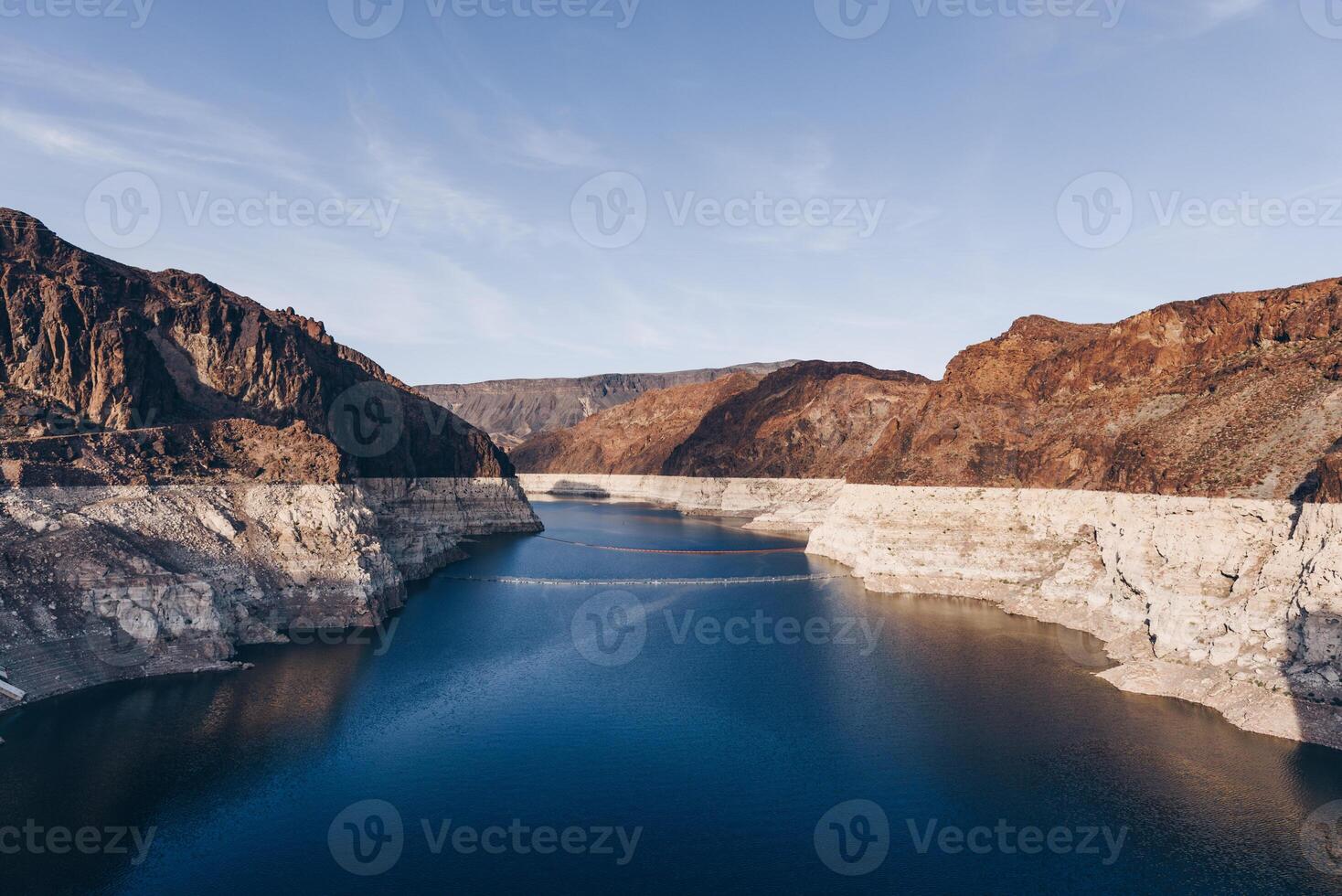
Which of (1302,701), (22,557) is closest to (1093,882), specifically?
(1302,701)

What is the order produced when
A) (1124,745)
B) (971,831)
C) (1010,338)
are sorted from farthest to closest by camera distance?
(1010,338), (1124,745), (971,831)

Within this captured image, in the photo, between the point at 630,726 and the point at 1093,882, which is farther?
the point at 630,726

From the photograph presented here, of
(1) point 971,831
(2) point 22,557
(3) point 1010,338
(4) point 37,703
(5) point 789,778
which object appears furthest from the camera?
(3) point 1010,338

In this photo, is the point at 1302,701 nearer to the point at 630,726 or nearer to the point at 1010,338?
the point at 630,726
